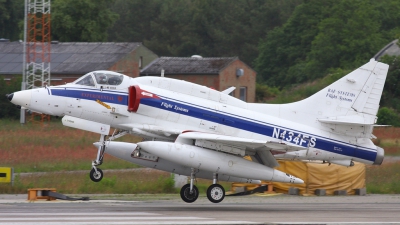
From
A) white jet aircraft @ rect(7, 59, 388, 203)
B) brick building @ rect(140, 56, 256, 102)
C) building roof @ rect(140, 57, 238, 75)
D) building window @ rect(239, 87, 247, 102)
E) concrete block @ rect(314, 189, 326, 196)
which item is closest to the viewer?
white jet aircraft @ rect(7, 59, 388, 203)

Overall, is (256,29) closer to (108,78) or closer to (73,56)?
(73,56)

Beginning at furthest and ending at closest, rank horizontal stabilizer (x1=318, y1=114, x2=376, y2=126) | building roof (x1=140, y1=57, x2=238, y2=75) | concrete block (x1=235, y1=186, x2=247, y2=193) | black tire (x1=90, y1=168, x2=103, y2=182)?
building roof (x1=140, y1=57, x2=238, y2=75) → concrete block (x1=235, y1=186, x2=247, y2=193) → horizontal stabilizer (x1=318, y1=114, x2=376, y2=126) → black tire (x1=90, y1=168, x2=103, y2=182)

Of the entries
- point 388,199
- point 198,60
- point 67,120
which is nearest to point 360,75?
point 388,199

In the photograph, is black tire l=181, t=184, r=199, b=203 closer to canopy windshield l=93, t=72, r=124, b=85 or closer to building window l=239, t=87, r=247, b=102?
canopy windshield l=93, t=72, r=124, b=85

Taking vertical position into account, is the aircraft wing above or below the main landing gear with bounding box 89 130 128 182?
above

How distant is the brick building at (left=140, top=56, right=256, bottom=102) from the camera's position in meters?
50.2

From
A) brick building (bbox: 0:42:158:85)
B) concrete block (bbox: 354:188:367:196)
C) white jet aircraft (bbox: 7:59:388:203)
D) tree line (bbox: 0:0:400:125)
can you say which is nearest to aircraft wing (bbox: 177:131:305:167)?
white jet aircraft (bbox: 7:59:388:203)

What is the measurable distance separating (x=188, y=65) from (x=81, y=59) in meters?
7.74

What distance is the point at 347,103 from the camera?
20.4 metres

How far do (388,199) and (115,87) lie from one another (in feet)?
30.3

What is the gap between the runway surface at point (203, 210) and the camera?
15.4 m

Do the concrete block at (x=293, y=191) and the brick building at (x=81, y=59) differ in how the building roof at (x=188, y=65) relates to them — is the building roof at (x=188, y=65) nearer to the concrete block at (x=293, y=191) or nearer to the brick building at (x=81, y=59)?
the brick building at (x=81, y=59)

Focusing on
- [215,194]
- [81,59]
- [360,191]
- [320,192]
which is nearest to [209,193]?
[215,194]

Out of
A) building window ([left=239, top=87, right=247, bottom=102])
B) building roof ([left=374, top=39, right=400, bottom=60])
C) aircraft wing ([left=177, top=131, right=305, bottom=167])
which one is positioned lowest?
aircraft wing ([left=177, top=131, right=305, bottom=167])
